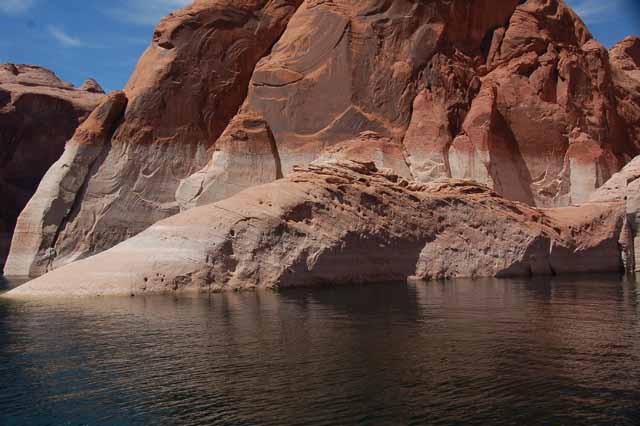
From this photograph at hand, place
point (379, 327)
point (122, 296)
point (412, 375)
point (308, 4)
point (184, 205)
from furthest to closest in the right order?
point (308, 4) < point (184, 205) < point (122, 296) < point (379, 327) < point (412, 375)

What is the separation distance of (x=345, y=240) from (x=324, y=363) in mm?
13750

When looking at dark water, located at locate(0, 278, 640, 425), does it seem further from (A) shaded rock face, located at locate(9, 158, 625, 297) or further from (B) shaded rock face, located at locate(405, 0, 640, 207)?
(B) shaded rock face, located at locate(405, 0, 640, 207)

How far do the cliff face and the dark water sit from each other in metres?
22.7

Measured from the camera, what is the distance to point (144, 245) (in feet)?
72.0

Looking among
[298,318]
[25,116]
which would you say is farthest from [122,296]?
[25,116]

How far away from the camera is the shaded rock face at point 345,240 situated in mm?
21766

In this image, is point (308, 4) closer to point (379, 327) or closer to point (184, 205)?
point (184, 205)

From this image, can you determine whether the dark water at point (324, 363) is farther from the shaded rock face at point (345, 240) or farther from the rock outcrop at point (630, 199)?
the rock outcrop at point (630, 199)

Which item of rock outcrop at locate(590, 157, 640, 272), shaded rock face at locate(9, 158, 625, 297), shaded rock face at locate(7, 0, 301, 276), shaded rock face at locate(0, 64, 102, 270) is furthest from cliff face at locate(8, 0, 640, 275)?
shaded rock face at locate(0, 64, 102, 270)

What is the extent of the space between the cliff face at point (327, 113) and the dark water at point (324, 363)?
22.7 metres

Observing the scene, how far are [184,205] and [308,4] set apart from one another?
14.4 metres

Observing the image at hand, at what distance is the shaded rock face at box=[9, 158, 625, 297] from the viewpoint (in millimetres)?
21766

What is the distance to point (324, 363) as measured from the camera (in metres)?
11.1

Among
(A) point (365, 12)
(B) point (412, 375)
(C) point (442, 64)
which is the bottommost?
(B) point (412, 375)
